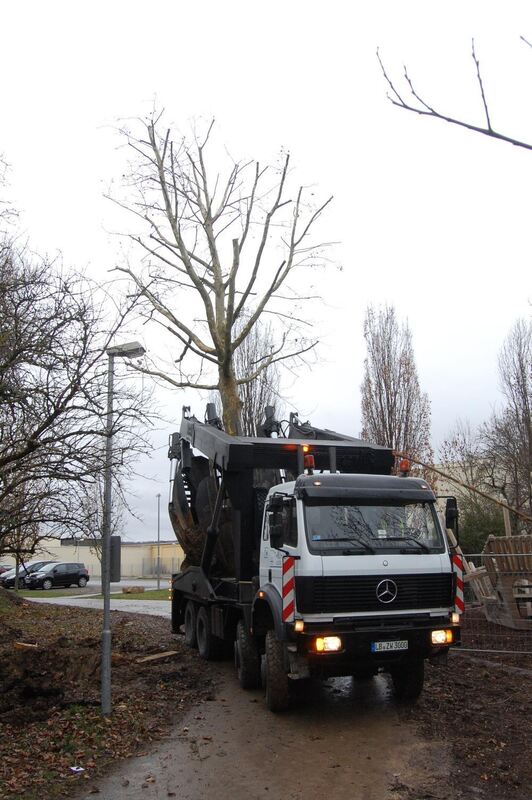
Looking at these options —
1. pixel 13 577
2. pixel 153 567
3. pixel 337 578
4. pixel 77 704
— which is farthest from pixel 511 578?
pixel 153 567

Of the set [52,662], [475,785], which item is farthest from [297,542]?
[52,662]

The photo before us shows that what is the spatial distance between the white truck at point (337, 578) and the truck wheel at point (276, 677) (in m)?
0.01

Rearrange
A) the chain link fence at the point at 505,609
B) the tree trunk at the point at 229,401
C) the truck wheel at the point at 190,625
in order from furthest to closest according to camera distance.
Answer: the tree trunk at the point at 229,401
the truck wheel at the point at 190,625
the chain link fence at the point at 505,609

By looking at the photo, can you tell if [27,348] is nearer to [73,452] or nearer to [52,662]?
[73,452]

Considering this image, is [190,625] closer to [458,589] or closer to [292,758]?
[458,589]

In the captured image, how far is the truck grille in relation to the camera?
794 cm

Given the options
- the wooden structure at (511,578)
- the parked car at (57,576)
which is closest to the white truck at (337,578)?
the wooden structure at (511,578)

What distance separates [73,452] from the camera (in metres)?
9.71

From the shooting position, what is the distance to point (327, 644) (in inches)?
308

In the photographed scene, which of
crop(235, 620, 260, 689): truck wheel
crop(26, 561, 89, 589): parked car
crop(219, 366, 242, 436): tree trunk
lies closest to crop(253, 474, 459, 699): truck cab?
crop(235, 620, 260, 689): truck wheel

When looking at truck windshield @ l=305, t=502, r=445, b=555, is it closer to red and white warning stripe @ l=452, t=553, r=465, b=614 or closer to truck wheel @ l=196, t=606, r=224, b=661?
red and white warning stripe @ l=452, t=553, r=465, b=614

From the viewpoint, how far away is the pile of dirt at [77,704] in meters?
6.92

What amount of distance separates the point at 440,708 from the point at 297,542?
2.54 metres

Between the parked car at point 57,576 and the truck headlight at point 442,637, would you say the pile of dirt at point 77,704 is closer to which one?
the truck headlight at point 442,637
